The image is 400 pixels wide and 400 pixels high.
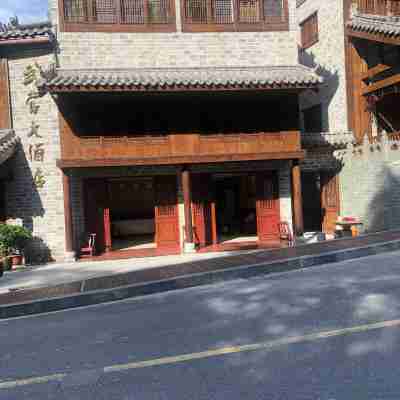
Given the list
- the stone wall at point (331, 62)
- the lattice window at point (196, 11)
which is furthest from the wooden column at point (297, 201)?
the lattice window at point (196, 11)

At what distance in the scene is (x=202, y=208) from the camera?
14.5 m

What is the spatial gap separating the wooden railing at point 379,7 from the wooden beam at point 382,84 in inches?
123

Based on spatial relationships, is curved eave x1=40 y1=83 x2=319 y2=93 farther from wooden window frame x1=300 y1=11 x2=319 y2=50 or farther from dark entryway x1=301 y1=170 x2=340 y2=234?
wooden window frame x1=300 y1=11 x2=319 y2=50

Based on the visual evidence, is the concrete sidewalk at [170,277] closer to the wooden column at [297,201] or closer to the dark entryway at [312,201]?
the wooden column at [297,201]

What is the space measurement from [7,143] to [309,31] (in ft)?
44.9

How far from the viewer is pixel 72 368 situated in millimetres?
4191

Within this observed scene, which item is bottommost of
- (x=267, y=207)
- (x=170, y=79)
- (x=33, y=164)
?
(x=267, y=207)

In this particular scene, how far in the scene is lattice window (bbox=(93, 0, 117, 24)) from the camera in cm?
1385

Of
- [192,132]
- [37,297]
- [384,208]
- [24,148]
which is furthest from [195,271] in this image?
[384,208]

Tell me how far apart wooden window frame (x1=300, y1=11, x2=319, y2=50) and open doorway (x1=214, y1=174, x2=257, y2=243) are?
6.57 metres

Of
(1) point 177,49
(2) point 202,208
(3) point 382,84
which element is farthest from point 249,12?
(2) point 202,208

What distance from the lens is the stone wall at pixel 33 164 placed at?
13.6 meters

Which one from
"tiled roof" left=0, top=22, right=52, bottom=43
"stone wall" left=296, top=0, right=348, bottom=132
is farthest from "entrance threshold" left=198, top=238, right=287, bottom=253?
"tiled roof" left=0, top=22, right=52, bottom=43

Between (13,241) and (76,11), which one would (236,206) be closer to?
(13,241)
